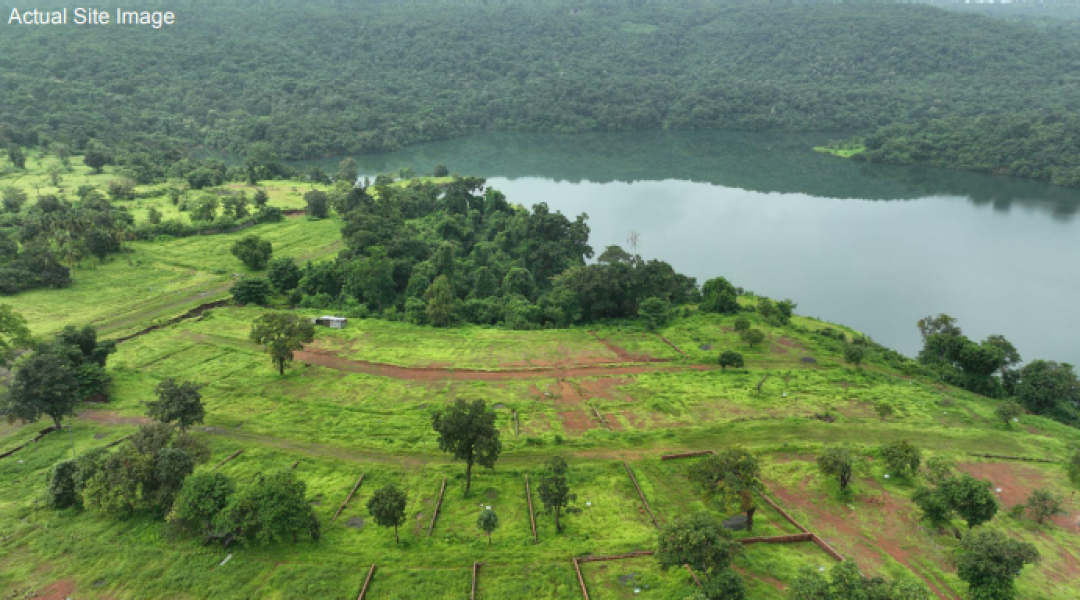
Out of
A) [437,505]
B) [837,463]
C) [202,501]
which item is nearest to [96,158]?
[202,501]

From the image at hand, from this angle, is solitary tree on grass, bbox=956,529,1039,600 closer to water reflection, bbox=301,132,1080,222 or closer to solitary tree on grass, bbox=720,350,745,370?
solitary tree on grass, bbox=720,350,745,370

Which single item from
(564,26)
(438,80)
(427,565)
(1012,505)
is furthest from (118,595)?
(564,26)

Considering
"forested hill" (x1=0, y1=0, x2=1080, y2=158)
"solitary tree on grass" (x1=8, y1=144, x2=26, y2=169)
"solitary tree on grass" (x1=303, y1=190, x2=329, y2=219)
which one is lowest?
"solitary tree on grass" (x1=303, y1=190, x2=329, y2=219)

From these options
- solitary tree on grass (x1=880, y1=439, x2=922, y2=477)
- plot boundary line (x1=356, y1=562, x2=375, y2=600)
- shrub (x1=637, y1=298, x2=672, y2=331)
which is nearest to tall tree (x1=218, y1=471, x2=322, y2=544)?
plot boundary line (x1=356, y1=562, x2=375, y2=600)

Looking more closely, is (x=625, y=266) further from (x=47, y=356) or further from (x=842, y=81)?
(x=842, y=81)

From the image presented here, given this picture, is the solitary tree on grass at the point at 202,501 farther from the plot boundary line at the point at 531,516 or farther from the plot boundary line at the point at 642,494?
the plot boundary line at the point at 642,494
